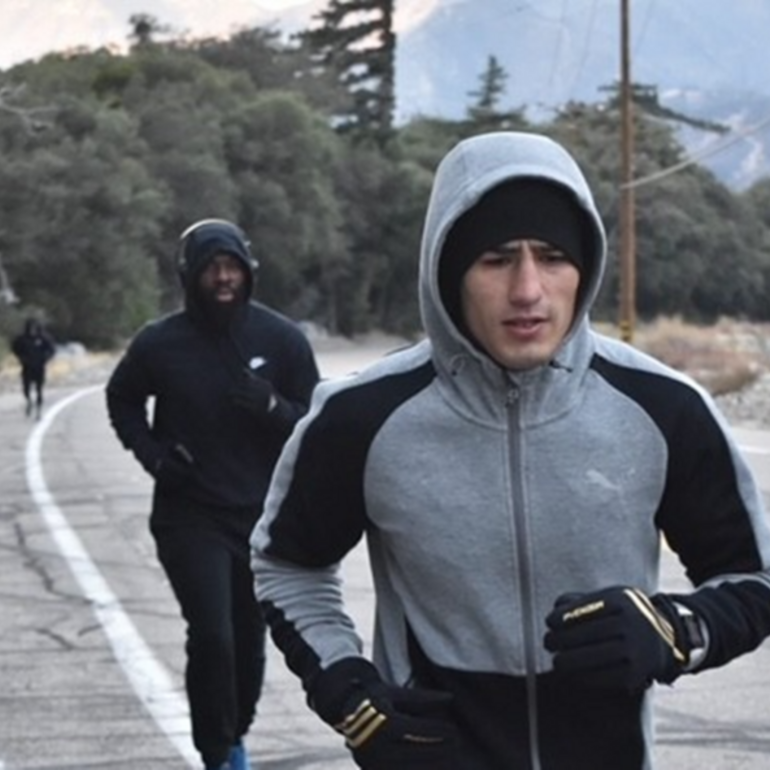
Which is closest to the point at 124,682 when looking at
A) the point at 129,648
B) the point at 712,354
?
the point at 129,648

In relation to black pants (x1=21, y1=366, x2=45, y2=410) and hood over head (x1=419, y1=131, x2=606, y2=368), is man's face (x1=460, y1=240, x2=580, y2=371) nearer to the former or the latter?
hood over head (x1=419, y1=131, x2=606, y2=368)

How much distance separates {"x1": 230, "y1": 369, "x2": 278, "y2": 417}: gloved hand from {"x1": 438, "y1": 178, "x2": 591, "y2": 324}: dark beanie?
3451 mm

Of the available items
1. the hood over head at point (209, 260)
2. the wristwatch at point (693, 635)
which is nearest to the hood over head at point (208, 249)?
the hood over head at point (209, 260)

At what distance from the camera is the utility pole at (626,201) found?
1515 inches

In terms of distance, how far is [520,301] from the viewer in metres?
3.24

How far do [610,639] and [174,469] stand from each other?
12.8ft

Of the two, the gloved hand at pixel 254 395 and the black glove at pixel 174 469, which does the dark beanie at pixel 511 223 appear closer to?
the gloved hand at pixel 254 395

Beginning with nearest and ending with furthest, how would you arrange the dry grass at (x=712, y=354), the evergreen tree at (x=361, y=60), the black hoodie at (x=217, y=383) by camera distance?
the black hoodie at (x=217, y=383) < the dry grass at (x=712, y=354) < the evergreen tree at (x=361, y=60)

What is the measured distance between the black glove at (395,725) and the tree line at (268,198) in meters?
62.7

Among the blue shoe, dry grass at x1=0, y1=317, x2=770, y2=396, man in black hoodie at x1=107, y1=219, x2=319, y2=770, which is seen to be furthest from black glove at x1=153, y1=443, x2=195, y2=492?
dry grass at x1=0, y1=317, x2=770, y2=396

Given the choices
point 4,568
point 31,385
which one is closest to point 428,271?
point 4,568

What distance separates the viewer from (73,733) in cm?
815

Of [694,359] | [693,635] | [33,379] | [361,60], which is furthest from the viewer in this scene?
[361,60]

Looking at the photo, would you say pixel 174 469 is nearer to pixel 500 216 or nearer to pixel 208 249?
pixel 208 249
